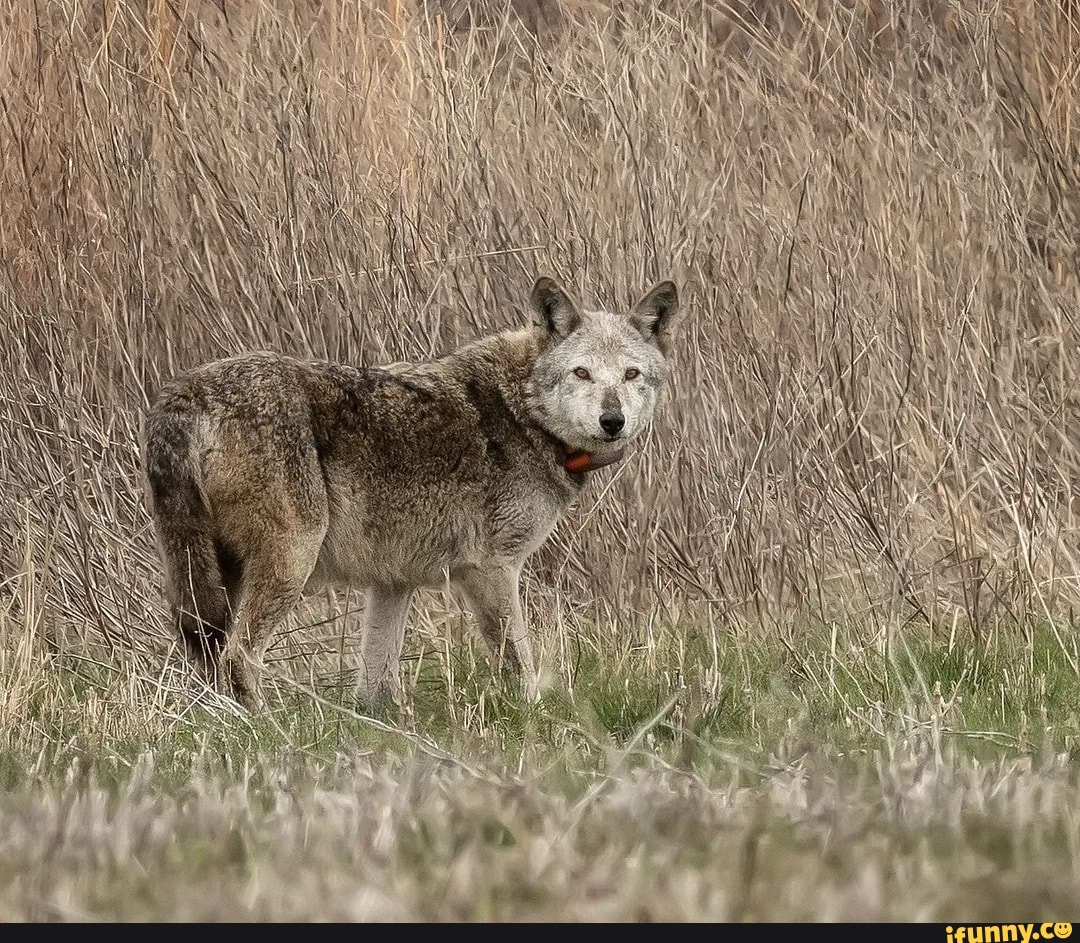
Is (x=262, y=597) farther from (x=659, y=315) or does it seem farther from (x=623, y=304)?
(x=623, y=304)

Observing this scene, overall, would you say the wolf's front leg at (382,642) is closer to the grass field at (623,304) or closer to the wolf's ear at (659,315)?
the grass field at (623,304)

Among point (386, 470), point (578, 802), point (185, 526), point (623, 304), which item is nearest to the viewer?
point (578, 802)

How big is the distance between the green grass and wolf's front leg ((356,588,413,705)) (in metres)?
0.44

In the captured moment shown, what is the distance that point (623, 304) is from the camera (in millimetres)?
8359

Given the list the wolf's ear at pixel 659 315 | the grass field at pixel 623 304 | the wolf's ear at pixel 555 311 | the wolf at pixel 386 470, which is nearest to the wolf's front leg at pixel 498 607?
the wolf at pixel 386 470

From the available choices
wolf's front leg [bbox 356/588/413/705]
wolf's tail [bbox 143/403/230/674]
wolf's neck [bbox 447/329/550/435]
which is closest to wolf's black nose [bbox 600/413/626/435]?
wolf's neck [bbox 447/329/550/435]

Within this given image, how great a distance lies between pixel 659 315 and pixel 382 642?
1.77 metres

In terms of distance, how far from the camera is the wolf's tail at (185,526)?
250 inches

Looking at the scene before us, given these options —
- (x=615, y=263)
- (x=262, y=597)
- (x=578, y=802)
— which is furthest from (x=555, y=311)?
(x=578, y=802)

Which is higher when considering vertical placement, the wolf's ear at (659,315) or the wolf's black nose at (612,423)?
the wolf's ear at (659,315)

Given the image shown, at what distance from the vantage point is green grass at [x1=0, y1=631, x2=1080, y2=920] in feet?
10.2

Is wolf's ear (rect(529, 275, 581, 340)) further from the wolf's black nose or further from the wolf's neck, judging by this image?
the wolf's black nose

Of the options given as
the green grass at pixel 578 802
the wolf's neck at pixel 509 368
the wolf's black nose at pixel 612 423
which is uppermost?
the wolf's neck at pixel 509 368

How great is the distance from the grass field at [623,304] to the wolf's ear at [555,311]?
100 cm
